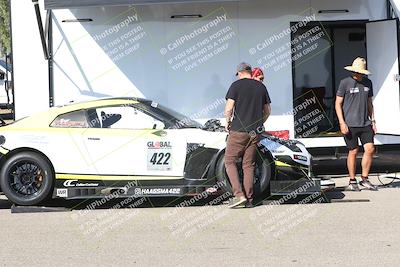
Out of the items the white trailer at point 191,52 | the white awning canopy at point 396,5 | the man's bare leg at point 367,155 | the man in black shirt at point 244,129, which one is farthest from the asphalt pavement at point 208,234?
the white awning canopy at point 396,5

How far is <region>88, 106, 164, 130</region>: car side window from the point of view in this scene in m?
8.77

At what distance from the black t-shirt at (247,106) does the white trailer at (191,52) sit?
11.7 ft

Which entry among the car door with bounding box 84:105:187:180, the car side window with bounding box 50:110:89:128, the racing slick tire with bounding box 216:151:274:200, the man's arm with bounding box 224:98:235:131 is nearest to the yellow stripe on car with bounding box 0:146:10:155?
the car side window with bounding box 50:110:89:128

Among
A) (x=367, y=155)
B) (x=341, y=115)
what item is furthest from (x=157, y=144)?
(x=367, y=155)

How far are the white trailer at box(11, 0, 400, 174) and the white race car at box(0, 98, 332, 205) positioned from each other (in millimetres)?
3386

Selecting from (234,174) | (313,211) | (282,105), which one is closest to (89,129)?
(234,174)

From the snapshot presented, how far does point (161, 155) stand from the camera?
27.9 ft

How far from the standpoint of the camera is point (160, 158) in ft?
27.9

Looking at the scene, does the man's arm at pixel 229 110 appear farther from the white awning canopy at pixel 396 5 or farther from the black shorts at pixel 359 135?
the white awning canopy at pixel 396 5

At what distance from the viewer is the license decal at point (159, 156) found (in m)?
8.50

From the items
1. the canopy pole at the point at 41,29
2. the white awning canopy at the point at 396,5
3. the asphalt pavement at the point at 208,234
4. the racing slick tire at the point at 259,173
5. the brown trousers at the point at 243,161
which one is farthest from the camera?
the white awning canopy at the point at 396,5

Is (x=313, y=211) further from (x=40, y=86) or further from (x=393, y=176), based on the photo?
(x=40, y=86)

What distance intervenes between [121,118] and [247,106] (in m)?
1.73

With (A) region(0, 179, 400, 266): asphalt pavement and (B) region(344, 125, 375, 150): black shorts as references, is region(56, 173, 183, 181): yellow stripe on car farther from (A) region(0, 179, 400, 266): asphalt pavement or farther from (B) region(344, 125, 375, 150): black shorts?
(B) region(344, 125, 375, 150): black shorts
